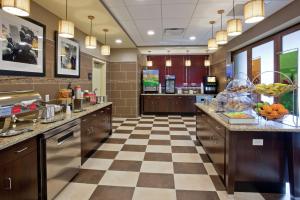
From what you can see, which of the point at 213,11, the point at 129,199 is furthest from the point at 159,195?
the point at 213,11

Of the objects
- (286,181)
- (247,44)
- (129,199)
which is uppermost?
(247,44)

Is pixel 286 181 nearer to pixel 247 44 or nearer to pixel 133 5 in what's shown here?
pixel 133 5

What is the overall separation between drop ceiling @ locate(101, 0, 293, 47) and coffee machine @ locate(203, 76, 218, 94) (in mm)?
2422

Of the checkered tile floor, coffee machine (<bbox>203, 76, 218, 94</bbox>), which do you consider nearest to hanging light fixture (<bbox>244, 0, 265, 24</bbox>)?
the checkered tile floor

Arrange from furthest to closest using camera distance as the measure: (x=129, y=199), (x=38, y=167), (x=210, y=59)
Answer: (x=210, y=59)
(x=129, y=199)
(x=38, y=167)

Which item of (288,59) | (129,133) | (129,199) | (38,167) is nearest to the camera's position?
(38,167)

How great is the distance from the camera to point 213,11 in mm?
3951

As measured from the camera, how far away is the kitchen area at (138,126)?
2137 millimetres

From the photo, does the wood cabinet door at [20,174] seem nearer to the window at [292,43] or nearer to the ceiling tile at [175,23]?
the ceiling tile at [175,23]

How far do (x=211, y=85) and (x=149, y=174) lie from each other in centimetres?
605

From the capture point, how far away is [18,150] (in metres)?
1.68

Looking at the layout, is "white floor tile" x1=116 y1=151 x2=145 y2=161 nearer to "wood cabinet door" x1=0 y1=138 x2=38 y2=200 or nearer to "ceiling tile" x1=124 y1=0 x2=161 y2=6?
"wood cabinet door" x1=0 y1=138 x2=38 y2=200

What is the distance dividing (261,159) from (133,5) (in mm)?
3163

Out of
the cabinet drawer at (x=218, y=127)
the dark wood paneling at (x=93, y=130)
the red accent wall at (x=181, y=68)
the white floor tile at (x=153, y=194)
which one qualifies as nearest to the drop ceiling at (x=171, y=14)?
the dark wood paneling at (x=93, y=130)
